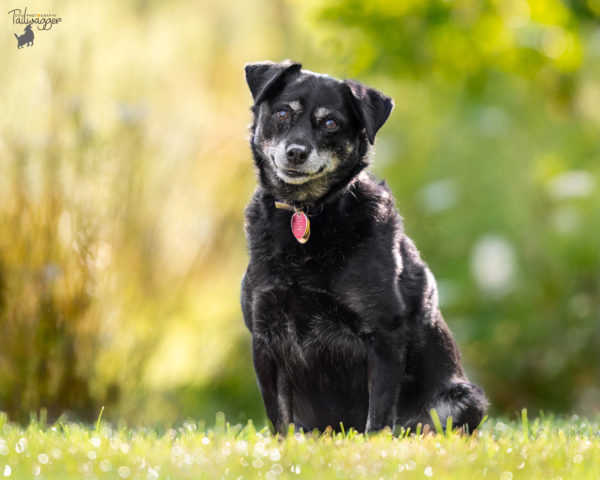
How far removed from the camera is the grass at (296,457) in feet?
10.4

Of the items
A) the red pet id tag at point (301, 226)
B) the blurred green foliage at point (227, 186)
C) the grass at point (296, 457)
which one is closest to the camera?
the grass at point (296, 457)

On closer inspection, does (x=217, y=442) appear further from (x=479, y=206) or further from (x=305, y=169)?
(x=479, y=206)

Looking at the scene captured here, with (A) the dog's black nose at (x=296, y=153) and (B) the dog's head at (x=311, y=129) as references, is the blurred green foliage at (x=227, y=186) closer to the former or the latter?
(B) the dog's head at (x=311, y=129)

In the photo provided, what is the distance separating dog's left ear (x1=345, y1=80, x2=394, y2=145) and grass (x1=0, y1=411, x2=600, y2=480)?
57.1 inches

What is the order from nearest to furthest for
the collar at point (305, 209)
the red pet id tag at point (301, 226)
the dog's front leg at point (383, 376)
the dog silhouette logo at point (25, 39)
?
the dog's front leg at point (383, 376), the red pet id tag at point (301, 226), the collar at point (305, 209), the dog silhouette logo at point (25, 39)

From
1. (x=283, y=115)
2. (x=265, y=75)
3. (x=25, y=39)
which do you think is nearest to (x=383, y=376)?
(x=283, y=115)

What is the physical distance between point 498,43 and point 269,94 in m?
5.63

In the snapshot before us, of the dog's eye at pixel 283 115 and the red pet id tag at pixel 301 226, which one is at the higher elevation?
the dog's eye at pixel 283 115

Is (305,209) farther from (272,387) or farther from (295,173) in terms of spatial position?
(272,387)

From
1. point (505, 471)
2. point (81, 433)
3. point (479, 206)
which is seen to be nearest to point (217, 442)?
point (81, 433)

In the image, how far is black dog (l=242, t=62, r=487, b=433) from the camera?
3926 millimetres

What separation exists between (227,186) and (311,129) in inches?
126

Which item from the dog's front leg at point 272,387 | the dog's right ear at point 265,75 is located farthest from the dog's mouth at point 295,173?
the dog's front leg at point 272,387

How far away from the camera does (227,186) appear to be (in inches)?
287
